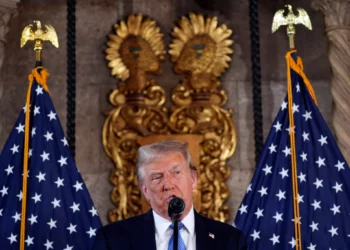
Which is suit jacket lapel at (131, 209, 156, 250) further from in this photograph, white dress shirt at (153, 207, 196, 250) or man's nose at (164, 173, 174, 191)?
man's nose at (164, 173, 174, 191)

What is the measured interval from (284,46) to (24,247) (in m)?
2.98

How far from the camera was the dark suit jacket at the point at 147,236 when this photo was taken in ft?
14.9

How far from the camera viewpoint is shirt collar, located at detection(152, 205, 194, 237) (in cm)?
451

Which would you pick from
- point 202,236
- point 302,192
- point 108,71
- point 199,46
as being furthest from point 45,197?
point 199,46

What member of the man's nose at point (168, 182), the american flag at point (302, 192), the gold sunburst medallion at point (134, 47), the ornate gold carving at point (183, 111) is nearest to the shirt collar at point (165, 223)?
the man's nose at point (168, 182)

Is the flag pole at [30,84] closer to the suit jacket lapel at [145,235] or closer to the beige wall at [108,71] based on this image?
the beige wall at [108,71]

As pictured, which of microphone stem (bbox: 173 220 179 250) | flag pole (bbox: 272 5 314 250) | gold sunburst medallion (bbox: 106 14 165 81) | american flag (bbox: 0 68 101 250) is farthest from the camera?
gold sunburst medallion (bbox: 106 14 165 81)

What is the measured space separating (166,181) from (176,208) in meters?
0.37

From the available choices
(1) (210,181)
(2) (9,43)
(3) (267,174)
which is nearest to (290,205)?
(3) (267,174)

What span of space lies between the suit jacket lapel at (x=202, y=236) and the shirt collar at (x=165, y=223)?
40 mm

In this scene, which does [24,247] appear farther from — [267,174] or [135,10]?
[135,10]

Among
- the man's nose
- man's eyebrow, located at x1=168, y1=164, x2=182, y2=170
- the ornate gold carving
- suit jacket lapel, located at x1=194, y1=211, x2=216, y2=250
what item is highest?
the ornate gold carving

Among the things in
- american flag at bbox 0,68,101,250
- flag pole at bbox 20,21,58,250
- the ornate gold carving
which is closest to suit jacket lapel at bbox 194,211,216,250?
american flag at bbox 0,68,101,250

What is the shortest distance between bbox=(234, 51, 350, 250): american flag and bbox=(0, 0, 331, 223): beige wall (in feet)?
4.68
